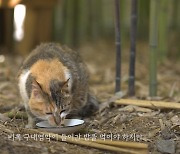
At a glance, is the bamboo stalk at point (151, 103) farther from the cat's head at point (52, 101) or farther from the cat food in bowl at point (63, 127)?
the cat's head at point (52, 101)

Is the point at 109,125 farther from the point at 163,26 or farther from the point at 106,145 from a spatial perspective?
the point at 163,26

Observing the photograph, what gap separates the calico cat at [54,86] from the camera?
126 inches

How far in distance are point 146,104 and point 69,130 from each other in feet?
3.29

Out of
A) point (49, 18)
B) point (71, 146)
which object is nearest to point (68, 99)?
point (71, 146)

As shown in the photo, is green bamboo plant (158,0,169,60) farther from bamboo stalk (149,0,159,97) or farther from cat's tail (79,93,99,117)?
cat's tail (79,93,99,117)

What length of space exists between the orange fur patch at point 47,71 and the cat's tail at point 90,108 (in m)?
0.61

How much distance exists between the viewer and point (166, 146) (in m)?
3.12

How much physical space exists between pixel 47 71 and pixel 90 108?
0.88 m

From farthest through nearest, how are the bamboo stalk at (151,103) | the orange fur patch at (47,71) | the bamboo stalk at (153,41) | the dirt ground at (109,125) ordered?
the bamboo stalk at (153,41) < the bamboo stalk at (151,103) < the orange fur patch at (47,71) < the dirt ground at (109,125)

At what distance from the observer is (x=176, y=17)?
27.3 ft

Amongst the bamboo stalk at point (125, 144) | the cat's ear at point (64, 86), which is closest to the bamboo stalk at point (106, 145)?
the bamboo stalk at point (125, 144)

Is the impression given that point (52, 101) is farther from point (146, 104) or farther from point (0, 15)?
point (0, 15)

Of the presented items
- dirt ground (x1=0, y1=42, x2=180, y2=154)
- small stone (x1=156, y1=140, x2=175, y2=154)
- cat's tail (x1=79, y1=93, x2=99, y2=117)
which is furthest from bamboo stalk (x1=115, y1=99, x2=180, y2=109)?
small stone (x1=156, y1=140, x2=175, y2=154)

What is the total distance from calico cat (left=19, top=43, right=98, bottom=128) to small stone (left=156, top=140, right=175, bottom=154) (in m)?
0.71
